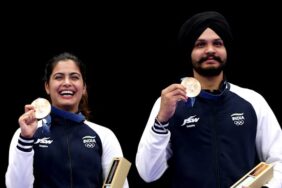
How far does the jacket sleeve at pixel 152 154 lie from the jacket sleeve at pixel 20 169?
0.64 meters

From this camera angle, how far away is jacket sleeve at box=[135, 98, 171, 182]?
3.95 metres

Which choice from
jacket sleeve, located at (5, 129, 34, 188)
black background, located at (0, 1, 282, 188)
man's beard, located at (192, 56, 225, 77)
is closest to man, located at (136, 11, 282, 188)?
man's beard, located at (192, 56, 225, 77)

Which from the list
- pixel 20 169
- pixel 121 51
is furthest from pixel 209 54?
pixel 121 51

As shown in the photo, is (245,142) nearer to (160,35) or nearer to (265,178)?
(265,178)

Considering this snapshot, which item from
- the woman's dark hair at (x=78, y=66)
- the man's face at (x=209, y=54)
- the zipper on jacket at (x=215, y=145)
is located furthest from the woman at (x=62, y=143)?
the man's face at (x=209, y=54)

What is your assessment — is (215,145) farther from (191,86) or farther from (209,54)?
(209,54)

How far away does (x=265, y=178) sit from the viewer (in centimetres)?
388

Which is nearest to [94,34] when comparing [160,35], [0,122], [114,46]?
[114,46]

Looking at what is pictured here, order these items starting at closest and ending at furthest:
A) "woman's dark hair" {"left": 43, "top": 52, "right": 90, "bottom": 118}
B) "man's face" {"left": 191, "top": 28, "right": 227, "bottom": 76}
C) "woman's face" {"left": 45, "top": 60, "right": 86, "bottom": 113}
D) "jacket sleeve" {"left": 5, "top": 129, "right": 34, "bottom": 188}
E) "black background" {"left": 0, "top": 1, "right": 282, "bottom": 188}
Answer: "jacket sleeve" {"left": 5, "top": 129, "right": 34, "bottom": 188}
"man's face" {"left": 191, "top": 28, "right": 227, "bottom": 76}
"woman's face" {"left": 45, "top": 60, "right": 86, "bottom": 113}
"woman's dark hair" {"left": 43, "top": 52, "right": 90, "bottom": 118}
"black background" {"left": 0, "top": 1, "right": 282, "bottom": 188}

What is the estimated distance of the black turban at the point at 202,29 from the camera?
4.21 metres

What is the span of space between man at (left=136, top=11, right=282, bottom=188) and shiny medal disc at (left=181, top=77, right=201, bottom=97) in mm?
56

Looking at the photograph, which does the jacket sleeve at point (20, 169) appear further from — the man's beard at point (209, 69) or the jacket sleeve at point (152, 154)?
the man's beard at point (209, 69)

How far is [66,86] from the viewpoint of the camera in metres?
4.31

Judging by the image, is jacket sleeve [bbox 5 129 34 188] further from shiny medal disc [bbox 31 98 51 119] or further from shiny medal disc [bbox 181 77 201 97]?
shiny medal disc [bbox 181 77 201 97]
